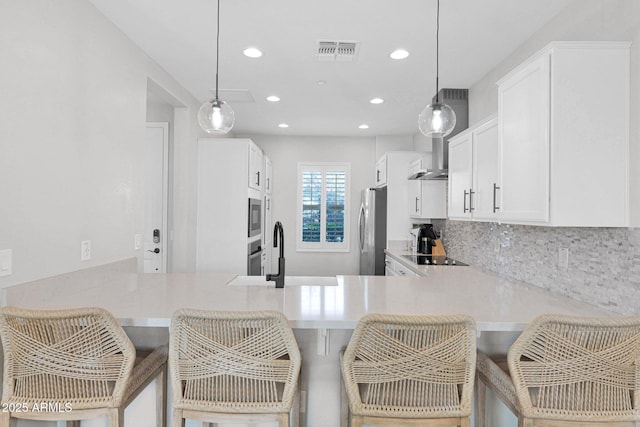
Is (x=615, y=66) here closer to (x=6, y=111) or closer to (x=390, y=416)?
(x=390, y=416)

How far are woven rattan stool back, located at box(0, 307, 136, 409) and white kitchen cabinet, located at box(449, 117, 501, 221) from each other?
2.14 m

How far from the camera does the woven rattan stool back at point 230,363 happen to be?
1328 mm

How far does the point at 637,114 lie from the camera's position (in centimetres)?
165

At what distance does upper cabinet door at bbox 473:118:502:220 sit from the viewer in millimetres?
2379

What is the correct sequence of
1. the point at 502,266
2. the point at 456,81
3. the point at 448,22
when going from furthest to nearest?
the point at 456,81 → the point at 502,266 → the point at 448,22

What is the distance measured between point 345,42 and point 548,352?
2225 mm

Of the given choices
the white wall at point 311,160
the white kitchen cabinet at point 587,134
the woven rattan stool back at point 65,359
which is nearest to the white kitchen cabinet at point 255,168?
the white wall at point 311,160

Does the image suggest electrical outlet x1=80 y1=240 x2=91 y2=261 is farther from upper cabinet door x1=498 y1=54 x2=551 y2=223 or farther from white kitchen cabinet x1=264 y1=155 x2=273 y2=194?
white kitchen cabinet x1=264 y1=155 x2=273 y2=194

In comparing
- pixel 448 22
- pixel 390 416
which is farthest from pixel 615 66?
pixel 390 416

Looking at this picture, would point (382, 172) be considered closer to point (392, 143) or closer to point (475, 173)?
point (392, 143)

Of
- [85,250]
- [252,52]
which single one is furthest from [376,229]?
[85,250]

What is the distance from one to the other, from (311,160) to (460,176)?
10.7 ft

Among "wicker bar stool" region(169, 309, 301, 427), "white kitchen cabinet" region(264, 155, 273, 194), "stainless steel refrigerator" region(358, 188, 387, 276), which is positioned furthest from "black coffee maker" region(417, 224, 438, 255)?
"wicker bar stool" region(169, 309, 301, 427)

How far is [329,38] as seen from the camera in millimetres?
2604
